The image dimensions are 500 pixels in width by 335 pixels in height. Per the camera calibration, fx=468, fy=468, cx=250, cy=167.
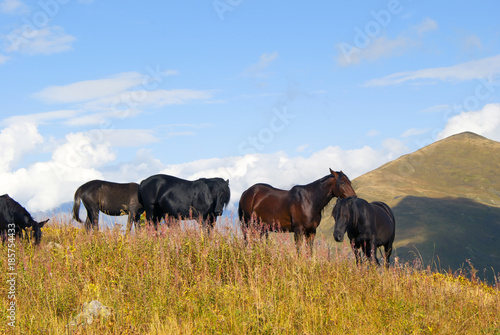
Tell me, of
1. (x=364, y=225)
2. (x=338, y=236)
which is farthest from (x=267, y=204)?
(x=338, y=236)

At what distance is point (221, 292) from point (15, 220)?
7.52 m

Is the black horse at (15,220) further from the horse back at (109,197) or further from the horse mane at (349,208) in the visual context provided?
the horse mane at (349,208)

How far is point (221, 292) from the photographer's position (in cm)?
746

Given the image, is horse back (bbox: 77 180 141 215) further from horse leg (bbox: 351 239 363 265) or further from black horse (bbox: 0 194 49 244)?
horse leg (bbox: 351 239 363 265)

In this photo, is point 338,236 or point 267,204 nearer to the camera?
point 338,236

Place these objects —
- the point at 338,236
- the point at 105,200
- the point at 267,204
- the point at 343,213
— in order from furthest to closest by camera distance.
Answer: the point at 105,200 → the point at 267,204 → the point at 343,213 → the point at 338,236

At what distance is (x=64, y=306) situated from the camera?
707 cm

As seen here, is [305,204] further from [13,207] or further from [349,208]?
[13,207]

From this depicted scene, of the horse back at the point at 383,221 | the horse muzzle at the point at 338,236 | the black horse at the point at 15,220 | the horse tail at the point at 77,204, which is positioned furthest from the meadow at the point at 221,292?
the horse tail at the point at 77,204

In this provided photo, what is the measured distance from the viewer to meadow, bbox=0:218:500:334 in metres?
6.52

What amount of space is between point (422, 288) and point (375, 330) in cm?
233

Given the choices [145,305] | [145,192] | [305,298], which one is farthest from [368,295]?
[145,192]

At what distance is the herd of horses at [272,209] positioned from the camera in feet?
39.6

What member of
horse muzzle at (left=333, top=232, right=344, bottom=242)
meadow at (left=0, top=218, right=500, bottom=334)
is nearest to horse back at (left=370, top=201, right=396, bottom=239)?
horse muzzle at (left=333, top=232, right=344, bottom=242)
